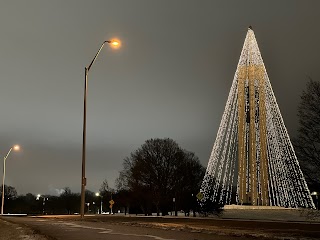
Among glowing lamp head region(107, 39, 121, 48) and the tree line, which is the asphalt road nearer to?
glowing lamp head region(107, 39, 121, 48)

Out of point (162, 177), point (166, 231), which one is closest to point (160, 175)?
point (162, 177)

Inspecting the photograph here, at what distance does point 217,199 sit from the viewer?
8725cm

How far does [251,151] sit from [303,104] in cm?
1927

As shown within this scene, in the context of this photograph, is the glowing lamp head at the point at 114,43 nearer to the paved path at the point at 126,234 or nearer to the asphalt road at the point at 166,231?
the asphalt road at the point at 166,231

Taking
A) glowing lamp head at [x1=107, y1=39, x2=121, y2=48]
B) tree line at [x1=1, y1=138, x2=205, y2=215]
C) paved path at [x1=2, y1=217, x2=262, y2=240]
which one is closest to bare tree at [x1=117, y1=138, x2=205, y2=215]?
tree line at [x1=1, y1=138, x2=205, y2=215]

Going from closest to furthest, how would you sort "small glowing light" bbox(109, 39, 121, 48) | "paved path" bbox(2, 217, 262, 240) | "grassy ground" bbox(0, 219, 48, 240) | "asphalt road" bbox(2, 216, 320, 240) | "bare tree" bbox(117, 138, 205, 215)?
"grassy ground" bbox(0, 219, 48, 240) < "paved path" bbox(2, 217, 262, 240) < "asphalt road" bbox(2, 216, 320, 240) < "small glowing light" bbox(109, 39, 121, 48) < "bare tree" bbox(117, 138, 205, 215)

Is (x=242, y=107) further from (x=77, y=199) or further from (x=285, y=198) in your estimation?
(x=77, y=199)

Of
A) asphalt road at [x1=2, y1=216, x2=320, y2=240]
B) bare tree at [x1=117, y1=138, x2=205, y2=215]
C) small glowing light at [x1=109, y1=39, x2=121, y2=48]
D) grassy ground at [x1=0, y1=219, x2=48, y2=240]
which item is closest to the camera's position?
grassy ground at [x1=0, y1=219, x2=48, y2=240]

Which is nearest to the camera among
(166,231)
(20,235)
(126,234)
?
(20,235)

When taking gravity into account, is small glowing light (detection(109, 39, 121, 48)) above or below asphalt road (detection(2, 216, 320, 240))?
above

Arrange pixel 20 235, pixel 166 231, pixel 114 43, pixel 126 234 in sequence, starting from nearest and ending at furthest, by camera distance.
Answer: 1. pixel 20 235
2. pixel 126 234
3. pixel 166 231
4. pixel 114 43

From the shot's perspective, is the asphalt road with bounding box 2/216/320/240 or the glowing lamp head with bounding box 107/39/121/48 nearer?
the asphalt road with bounding box 2/216/320/240

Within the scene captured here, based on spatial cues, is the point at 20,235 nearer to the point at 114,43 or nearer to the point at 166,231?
the point at 166,231

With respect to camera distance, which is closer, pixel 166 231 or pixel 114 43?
pixel 166 231
